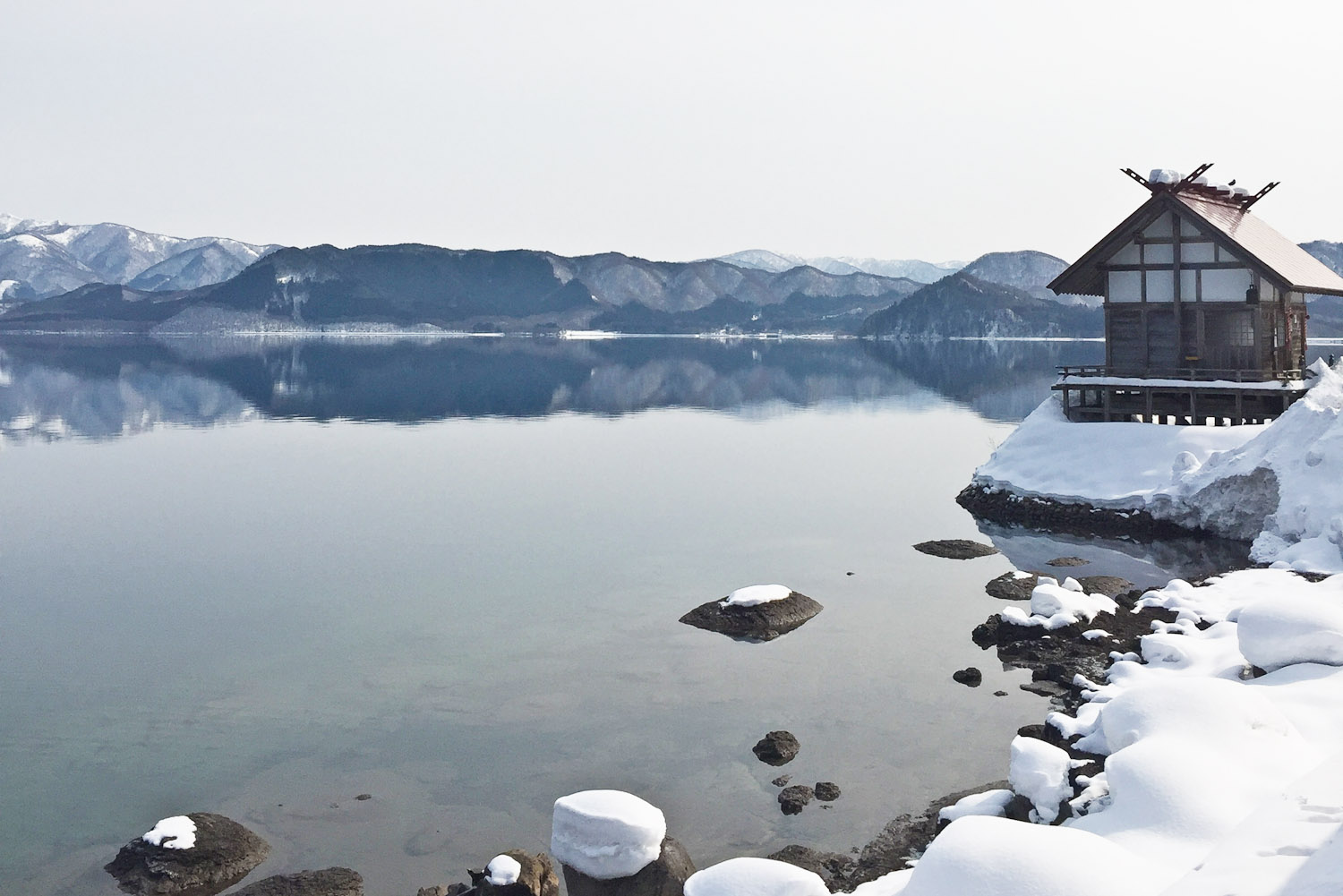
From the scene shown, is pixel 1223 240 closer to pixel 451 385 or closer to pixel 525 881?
pixel 525 881

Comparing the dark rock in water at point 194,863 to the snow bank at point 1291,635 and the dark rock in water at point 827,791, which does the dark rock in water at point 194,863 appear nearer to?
the dark rock in water at point 827,791

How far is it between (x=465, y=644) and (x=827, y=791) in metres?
9.00

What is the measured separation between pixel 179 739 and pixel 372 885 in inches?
233

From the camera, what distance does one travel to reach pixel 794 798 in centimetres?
1462

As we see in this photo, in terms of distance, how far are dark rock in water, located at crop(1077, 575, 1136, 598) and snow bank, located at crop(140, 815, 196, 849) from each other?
59.2 feet

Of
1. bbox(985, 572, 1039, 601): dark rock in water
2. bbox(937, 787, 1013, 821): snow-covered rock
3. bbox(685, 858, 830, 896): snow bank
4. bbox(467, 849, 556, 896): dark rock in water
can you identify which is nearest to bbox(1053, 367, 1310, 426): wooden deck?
bbox(985, 572, 1039, 601): dark rock in water

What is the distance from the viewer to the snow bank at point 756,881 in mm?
10281

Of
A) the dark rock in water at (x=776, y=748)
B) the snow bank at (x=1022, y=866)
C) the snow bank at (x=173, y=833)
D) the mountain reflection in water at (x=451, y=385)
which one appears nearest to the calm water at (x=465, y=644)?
the dark rock in water at (x=776, y=748)

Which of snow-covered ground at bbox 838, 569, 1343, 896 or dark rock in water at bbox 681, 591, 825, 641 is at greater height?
snow-covered ground at bbox 838, 569, 1343, 896

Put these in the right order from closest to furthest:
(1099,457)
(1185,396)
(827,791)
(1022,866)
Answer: (1022,866)
(827,791)
(1099,457)
(1185,396)

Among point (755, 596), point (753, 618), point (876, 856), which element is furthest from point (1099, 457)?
point (876, 856)

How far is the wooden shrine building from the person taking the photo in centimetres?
3531

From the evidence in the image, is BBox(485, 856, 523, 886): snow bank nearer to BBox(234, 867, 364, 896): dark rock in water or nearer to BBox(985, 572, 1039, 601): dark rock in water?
BBox(234, 867, 364, 896): dark rock in water

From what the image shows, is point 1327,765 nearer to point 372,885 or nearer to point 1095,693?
point 1095,693
